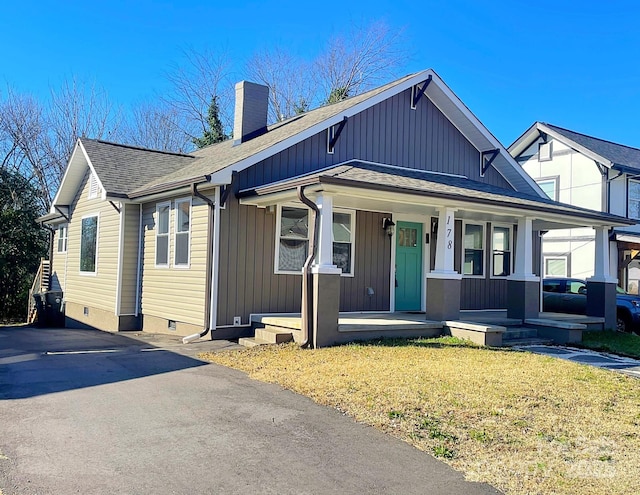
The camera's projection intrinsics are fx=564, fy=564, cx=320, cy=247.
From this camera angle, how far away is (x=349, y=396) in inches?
243

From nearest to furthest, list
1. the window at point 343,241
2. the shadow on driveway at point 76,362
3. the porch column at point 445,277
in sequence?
the shadow on driveway at point 76,362, the porch column at point 445,277, the window at point 343,241

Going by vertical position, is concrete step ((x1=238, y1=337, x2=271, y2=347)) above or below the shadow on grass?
below

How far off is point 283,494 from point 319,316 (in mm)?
5329

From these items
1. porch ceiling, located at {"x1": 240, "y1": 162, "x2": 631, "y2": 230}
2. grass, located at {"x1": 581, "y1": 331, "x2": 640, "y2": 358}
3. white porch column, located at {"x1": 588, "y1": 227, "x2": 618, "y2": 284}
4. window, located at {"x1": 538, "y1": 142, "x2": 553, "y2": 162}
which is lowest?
grass, located at {"x1": 581, "y1": 331, "x2": 640, "y2": 358}

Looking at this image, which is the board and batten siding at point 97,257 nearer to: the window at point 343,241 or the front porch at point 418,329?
the front porch at point 418,329

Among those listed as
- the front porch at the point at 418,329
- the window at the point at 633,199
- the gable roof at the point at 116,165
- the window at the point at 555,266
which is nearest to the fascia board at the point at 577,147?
the window at the point at 633,199

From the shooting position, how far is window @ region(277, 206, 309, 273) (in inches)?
440

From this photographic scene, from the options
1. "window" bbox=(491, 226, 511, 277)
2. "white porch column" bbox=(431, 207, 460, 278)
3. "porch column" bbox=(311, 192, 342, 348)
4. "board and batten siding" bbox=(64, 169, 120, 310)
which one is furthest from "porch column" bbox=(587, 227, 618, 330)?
"board and batten siding" bbox=(64, 169, 120, 310)

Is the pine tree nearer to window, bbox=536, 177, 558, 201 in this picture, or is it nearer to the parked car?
window, bbox=536, 177, 558, 201

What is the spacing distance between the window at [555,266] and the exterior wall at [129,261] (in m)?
16.2

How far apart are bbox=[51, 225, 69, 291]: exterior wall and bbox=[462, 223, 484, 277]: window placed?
471 inches

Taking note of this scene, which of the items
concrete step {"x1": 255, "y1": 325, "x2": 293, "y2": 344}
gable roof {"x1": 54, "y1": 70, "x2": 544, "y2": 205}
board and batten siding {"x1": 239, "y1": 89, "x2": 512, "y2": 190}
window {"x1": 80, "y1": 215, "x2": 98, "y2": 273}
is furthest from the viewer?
window {"x1": 80, "y1": 215, "x2": 98, "y2": 273}

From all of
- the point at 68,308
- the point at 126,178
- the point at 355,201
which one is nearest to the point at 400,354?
the point at 355,201

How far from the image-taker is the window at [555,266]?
71.5ft
